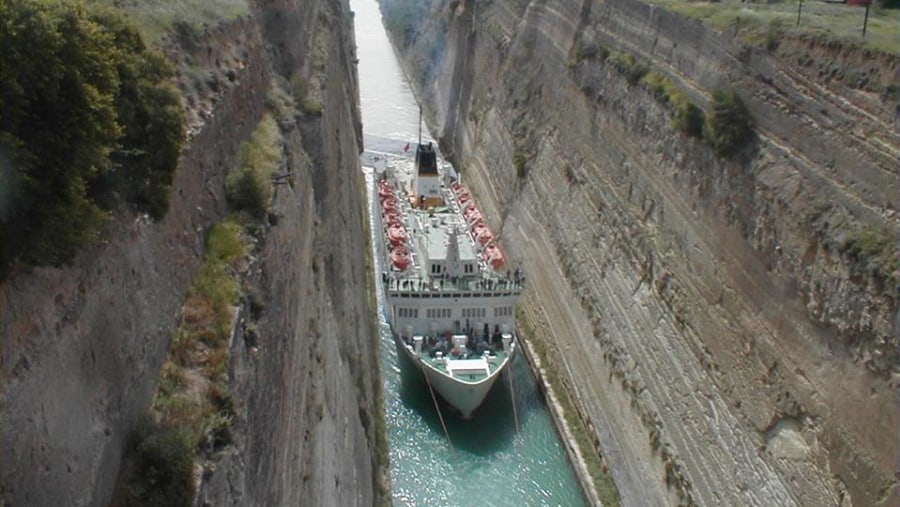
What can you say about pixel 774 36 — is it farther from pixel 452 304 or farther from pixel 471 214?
pixel 471 214

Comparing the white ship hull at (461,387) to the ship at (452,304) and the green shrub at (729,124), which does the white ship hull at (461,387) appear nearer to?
the ship at (452,304)

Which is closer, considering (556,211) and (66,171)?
(66,171)

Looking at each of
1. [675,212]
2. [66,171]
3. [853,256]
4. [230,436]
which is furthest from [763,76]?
[66,171]

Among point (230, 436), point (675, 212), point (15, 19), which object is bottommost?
point (675, 212)

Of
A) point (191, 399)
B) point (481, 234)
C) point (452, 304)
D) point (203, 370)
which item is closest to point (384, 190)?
point (481, 234)

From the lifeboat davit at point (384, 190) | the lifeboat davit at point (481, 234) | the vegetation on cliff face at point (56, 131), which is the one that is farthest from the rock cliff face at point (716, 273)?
the vegetation on cliff face at point (56, 131)

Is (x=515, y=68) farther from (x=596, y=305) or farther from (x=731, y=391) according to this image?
(x=731, y=391)

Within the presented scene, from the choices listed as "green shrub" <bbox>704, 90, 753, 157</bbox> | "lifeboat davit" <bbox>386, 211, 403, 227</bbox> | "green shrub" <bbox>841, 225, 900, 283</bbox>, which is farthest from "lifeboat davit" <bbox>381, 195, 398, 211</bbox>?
"green shrub" <bbox>841, 225, 900, 283</bbox>
